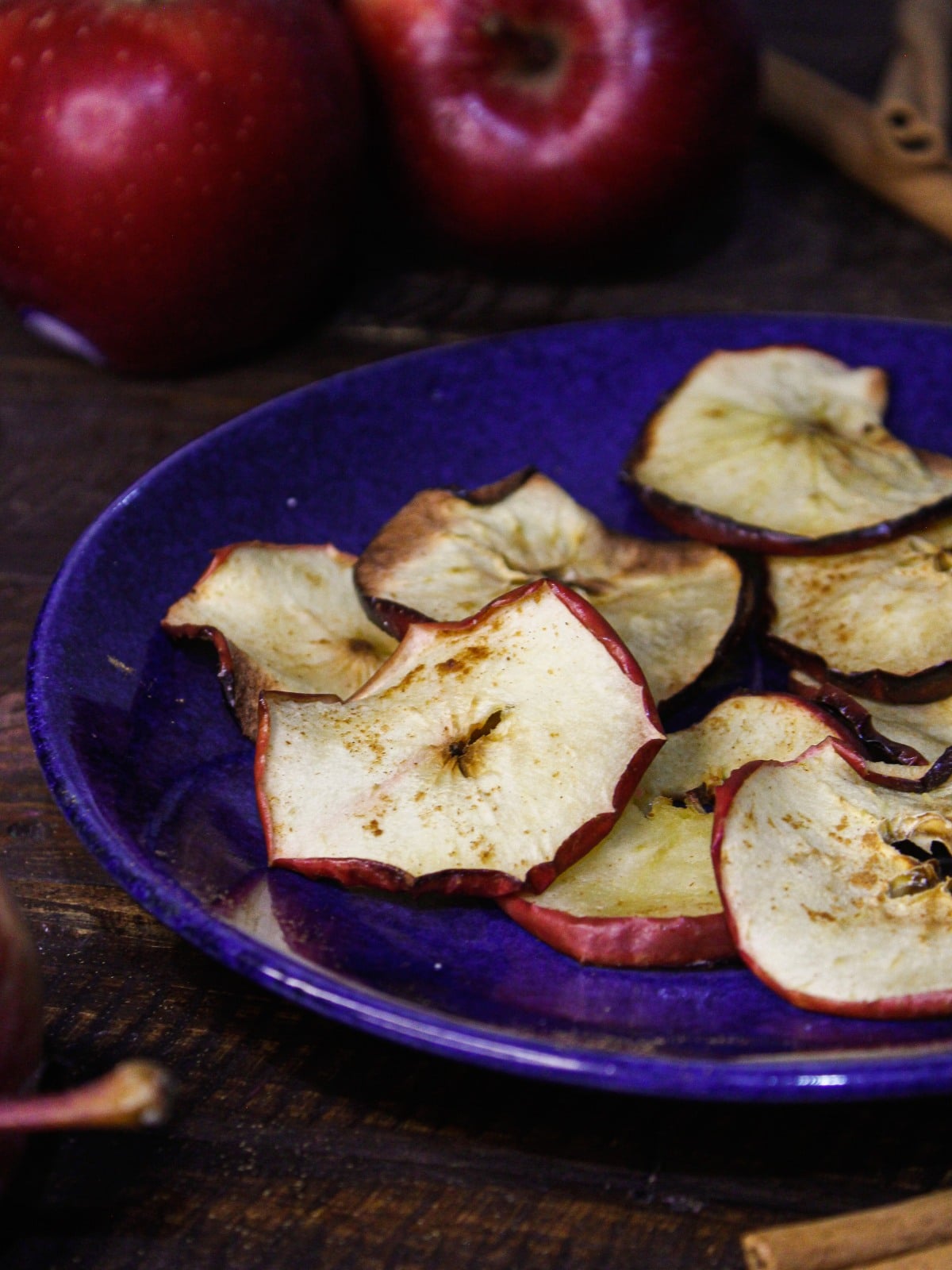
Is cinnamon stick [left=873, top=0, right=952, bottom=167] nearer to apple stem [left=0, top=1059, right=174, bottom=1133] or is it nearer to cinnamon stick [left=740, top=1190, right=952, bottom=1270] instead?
cinnamon stick [left=740, top=1190, right=952, bottom=1270]

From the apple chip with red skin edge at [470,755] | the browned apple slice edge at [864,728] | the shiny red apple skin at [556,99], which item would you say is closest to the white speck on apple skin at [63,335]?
the shiny red apple skin at [556,99]

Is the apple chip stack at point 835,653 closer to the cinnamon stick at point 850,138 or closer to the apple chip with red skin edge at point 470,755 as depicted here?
the apple chip with red skin edge at point 470,755

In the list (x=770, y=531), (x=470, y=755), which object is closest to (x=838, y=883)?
(x=470, y=755)

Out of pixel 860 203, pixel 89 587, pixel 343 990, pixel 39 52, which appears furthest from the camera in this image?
pixel 860 203

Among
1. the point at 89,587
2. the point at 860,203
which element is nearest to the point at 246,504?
the point at 89,587

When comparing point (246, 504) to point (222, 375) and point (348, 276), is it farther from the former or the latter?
point (348, 276)

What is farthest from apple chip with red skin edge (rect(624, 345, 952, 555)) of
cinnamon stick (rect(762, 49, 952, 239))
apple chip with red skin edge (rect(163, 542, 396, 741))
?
cinnamon stick (rect(762, 49, 952, 239))
